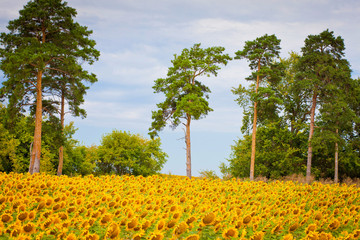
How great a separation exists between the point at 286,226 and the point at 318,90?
78.1ft

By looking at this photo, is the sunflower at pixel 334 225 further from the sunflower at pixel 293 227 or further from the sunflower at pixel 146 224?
the sunflower at pixel 146 224

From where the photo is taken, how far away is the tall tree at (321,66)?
89.1ft

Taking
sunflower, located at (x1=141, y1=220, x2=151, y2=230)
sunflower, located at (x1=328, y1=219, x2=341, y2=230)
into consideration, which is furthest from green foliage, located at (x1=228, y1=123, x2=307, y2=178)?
sunflower, located at (x1=141, y1=220, x2=151, y2=230)

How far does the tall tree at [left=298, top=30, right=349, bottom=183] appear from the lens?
2716cm

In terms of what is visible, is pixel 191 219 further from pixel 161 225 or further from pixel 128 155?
pixel 128 155

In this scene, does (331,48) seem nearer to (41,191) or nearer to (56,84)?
Answer: (56,84)

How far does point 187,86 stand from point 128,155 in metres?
12.0

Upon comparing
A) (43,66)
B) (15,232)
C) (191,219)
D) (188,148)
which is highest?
(43,66)

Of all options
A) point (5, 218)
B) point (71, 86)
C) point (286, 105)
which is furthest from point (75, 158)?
point (5, 218)

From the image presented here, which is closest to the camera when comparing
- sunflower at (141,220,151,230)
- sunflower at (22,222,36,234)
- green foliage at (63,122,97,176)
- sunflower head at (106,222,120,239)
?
sunflower head at (106,222,120,239)

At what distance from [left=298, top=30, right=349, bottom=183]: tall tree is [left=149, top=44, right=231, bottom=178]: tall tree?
7.05 metres

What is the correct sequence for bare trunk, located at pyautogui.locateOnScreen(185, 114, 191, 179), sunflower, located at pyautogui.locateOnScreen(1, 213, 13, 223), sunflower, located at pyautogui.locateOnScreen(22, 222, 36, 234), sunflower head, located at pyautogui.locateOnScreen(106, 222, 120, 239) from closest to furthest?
sunflower head, located at pyautogui.locateOnScreen(106, 222, 120, 239)
sunflower, located at pyautogui.locateOnScreen(22, 222, 36, 234)
sunflower, located at pyautogui.locateOnScreen(1, 213, 13, 223)
bare trunk, located at pyautogui.locateOnScreen(185, 114, 191, 179)

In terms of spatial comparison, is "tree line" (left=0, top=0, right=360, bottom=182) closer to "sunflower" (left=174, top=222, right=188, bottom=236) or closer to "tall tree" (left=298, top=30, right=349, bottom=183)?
"tall tree" (left=298, top=30, right=349, bottom=183)

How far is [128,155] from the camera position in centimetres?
3444
